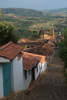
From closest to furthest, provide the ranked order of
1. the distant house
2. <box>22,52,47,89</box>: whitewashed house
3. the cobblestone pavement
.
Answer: the distant house, the cobblestone pavement, <box>22,52,47,89</box>: whitewashed house

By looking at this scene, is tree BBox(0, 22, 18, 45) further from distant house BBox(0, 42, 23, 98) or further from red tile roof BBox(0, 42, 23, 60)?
distant house BBox(0, 42, 23, 98)

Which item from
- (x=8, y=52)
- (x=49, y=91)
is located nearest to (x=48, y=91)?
(x=49, y=91)

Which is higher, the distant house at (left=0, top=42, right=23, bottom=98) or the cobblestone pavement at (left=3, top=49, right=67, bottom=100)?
the distant house at (left=0, top=42, right=23, bottom=98)

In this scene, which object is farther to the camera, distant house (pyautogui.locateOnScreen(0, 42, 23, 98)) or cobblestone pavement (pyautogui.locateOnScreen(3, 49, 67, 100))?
cobblestone pavement (pyautogui.locateOnScreen(3, 49, 67, 100))

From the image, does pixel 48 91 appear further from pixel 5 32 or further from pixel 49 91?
pixel 5 32

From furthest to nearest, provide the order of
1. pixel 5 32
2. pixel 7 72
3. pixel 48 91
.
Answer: pixel 5 32
pixel 48 91
pixel 7 72

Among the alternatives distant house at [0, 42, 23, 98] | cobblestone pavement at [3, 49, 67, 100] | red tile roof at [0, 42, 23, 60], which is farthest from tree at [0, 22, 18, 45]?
distant house at [0, 42, 23, 98]

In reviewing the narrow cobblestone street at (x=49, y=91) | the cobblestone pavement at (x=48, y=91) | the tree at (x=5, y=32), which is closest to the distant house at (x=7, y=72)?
the cobblestone pavement at (x=48, y=91)

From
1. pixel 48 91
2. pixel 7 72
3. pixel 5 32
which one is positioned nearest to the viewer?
pixel 7 72

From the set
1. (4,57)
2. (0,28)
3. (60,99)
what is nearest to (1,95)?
(4,57)

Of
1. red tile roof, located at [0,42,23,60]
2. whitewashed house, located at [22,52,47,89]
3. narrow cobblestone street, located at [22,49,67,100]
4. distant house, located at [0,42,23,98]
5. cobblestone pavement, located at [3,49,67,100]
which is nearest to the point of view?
distant house, located at [0,42,23,98]

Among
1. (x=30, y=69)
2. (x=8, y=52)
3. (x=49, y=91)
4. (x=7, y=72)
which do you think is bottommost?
(x=49, y=91)

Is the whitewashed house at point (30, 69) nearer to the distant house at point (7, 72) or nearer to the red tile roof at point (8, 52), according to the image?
the distant house at point (7, 72)

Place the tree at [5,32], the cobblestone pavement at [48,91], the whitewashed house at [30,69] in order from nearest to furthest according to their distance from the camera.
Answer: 1. the cobblestone pavement at [48,91]
2. the whitewashed house at [30,69]
3. the tree at [5,32]
